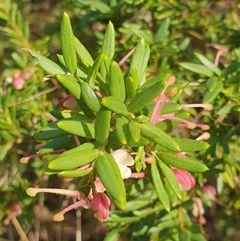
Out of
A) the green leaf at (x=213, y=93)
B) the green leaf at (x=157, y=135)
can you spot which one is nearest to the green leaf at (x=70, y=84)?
the green leaf at (x=157, y=135)

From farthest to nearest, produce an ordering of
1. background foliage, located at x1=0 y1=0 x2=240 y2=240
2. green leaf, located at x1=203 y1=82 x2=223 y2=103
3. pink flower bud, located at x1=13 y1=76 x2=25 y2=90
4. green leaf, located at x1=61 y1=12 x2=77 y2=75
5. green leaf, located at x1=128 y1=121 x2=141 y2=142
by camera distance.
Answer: pink flower bud, located at x1=13 y1=76 x2=25 y2=90 → background foliage, located at x1=0 y1=0 x2=240 y2=240 → green leaf, located at x1=203 y1=82 x2=223 y2=103 → green leaf, located at x1=61 y1=12 x2=77 y2=75 → green leaf, located at x1=128 y1=121 x2=141 y2=142

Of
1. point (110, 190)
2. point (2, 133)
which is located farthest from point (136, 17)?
point (110, 190)

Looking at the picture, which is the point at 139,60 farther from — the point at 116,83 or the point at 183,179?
the point at 183,179

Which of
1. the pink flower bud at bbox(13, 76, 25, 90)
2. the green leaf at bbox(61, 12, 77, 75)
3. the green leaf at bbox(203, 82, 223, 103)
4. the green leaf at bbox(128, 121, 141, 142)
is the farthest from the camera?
the pink flower bud at bbox(13, 76, 25, 90)

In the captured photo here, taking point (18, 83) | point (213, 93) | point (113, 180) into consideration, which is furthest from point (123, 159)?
point (18, 83)

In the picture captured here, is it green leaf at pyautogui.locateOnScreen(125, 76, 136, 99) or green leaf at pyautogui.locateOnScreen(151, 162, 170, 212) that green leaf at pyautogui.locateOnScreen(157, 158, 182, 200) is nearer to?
green leaf at pyautogui.locateOnScreen(151, 162, 170, 212)

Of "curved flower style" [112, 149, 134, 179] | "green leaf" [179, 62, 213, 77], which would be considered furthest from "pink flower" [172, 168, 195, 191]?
"green leaf" [179, 62, 213, 77]
